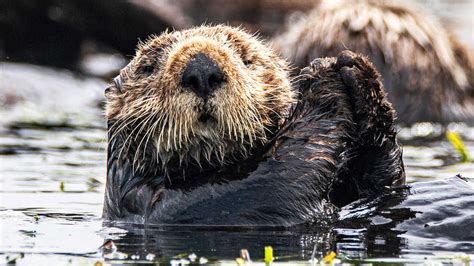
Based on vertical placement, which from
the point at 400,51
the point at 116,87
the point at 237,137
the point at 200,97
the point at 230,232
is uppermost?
the point at 400,51

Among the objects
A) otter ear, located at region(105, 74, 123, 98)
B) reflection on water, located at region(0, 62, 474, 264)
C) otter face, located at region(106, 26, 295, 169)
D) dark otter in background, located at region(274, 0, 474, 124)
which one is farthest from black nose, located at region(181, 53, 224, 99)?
dark otter in background, located at region(274, 0, 474, 124)

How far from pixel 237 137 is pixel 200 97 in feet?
1.41

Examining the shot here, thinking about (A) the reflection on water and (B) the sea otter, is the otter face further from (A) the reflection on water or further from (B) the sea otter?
(A) the reflection on water

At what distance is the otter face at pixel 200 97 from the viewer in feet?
17.5

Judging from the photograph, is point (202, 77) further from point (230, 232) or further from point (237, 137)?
point (230, 232)

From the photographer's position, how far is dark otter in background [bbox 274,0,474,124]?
10883mm

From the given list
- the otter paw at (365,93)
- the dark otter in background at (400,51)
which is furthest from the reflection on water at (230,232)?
the dark otter in background at (400,51)

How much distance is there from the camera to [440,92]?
11266mm

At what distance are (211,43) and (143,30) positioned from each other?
9351 millimetres

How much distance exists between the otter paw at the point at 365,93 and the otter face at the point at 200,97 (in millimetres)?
459

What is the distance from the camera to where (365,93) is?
577 centimetres

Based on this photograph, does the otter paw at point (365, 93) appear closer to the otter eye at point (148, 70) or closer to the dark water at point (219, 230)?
the dark water at point (219, 230)

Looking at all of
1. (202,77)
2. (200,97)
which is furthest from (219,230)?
(202,77)

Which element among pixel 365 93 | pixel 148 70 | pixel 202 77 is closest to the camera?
pixel 202 77
